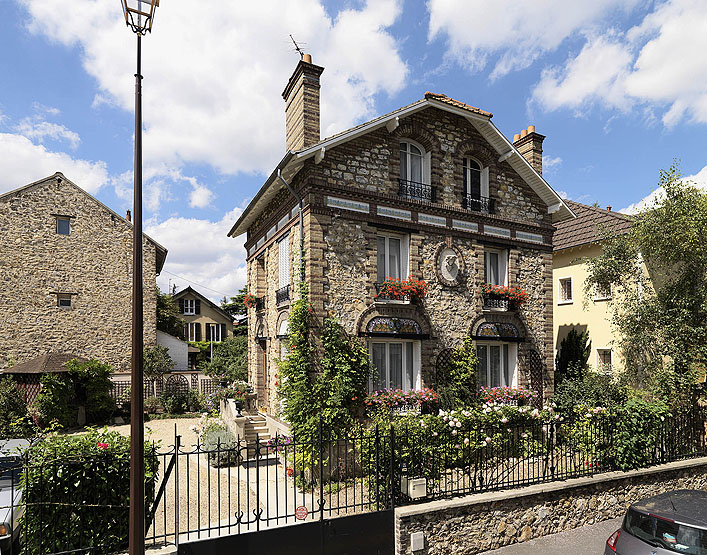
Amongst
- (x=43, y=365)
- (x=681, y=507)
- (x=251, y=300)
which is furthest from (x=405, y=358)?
(x=43, y=365)

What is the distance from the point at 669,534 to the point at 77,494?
315 inches

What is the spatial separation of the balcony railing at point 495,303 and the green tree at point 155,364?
1545 centimetres

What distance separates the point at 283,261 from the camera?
13961mm

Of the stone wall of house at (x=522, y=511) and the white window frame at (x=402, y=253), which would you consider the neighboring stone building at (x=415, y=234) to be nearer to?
the white window frame at (x=402, y=253)

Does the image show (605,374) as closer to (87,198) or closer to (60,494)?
(60,494)

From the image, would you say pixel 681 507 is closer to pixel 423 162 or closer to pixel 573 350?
pixel 423 162

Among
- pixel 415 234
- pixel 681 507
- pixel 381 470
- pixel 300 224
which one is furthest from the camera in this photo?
pixel 415 234

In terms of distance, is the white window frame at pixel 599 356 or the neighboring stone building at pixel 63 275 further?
the neighboring stone building at pixel 63 275

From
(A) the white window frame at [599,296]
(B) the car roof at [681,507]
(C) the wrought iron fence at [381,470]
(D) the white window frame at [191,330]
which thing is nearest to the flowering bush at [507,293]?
(C) the wrought iron fence at [381,470]

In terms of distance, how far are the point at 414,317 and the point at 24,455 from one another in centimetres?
896

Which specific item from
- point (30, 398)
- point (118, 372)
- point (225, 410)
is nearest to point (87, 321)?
point (118, 372)

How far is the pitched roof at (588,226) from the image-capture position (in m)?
17.5

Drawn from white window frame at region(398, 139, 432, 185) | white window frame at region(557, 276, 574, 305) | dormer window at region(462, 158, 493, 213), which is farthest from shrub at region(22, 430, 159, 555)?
white window frame at region(557, 276, 574, 305)

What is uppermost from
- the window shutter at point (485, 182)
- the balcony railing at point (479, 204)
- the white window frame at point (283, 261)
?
the window shutter at point (485, 182)
